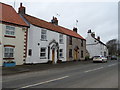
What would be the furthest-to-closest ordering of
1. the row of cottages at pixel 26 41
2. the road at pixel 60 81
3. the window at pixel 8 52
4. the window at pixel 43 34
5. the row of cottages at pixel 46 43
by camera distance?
the window at pixel 43 34
the row of cottages at pixel 46 43
the row of cottages at pixel 26 41
the window at pixel 8 52
the road at pixel 60 81

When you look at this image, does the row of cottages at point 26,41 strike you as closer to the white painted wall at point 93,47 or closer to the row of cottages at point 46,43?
the row of cottages at point 46,43

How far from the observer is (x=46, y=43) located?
75.9 ft

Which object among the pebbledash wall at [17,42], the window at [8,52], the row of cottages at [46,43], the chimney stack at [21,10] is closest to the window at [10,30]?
the pebbledash wall at [17,42]

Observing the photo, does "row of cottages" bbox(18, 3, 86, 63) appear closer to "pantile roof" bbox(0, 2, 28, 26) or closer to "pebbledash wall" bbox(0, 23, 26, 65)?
"pebbledash wall" bbox(0, 23, 26, 65)

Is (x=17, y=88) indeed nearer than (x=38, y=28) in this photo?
Yes

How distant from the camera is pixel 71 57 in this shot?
30.2 meters

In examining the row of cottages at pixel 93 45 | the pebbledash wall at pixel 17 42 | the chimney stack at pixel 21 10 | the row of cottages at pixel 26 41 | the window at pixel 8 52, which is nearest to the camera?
the pebbledash wall at pixel 17 42

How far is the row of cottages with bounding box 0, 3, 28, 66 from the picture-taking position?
55.8 ft

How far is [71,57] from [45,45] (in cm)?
918

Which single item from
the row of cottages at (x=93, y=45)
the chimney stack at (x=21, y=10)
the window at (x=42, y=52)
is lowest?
the window at (x=42, y=52)

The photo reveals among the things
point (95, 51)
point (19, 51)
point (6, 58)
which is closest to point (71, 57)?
point (19, 51)

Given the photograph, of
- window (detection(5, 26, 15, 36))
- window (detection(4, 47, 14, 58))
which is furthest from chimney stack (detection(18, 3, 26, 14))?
window (detection(4, 47, 14, 58))

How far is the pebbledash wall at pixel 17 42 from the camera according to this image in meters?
17.0

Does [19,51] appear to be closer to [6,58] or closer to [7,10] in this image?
[6,58]
